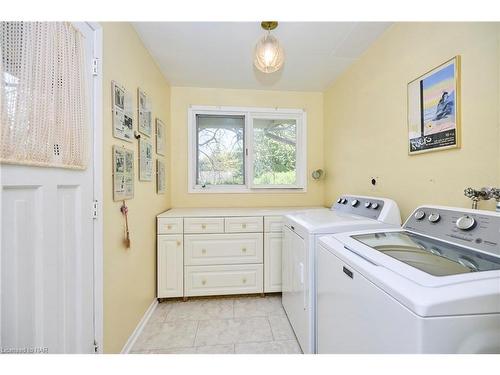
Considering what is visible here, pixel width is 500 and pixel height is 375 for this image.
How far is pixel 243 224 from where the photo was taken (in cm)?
222

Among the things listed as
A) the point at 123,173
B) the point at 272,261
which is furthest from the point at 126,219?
the point at 272,261

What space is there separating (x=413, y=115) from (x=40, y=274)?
217 cm

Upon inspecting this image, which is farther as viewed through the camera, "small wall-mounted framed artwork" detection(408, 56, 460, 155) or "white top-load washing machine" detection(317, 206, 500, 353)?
"small wall-mounted framed artwork" detection(408, 56, 460, 155)

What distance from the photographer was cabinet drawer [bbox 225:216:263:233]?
7.22 ft

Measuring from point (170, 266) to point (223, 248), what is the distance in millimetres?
550

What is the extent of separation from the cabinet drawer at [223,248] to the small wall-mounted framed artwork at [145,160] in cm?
73

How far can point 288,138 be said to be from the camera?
2.89 metres

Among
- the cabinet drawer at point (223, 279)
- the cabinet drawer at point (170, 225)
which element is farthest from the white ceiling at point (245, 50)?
the cabinet drawer at point (223, 279)

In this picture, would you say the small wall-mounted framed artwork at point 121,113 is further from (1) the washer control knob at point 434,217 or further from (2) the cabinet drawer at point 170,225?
(1) the washer control knob at point 434,217

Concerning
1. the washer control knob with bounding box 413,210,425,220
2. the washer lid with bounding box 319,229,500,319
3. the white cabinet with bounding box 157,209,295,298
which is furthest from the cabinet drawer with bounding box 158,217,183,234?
the washer control knob with bounding box 413,210,425,220

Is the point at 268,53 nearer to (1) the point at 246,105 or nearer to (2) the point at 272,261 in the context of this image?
(1) the point at 246,105

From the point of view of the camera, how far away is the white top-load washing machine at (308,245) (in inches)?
53.1

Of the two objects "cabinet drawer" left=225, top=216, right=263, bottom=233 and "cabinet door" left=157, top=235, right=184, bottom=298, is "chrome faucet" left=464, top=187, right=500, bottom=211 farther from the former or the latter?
"cabinet door" left=157, top=235, right=184, bottom=298

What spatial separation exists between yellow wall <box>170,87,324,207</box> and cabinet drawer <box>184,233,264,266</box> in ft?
2.03
